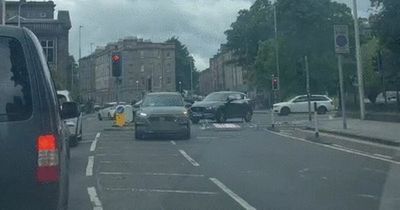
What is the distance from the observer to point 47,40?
69.2 m

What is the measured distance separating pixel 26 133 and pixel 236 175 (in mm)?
7325

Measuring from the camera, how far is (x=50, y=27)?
69188mm

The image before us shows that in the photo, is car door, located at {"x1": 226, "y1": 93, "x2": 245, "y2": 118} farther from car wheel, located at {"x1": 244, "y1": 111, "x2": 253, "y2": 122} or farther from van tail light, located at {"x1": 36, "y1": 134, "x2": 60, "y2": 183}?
van tail light, located at {"x1": 36, "y1": 134, "x2": 60, "y2": 183}

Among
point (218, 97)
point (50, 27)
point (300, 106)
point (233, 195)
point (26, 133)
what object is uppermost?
point (50, 27)

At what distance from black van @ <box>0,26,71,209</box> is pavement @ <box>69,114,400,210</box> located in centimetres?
372

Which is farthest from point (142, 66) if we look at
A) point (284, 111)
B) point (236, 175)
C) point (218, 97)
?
point (236, 175)

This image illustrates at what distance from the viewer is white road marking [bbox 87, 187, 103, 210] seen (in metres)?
8.62

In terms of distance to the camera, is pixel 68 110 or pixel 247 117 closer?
pixel 68 110

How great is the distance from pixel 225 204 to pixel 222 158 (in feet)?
19.8

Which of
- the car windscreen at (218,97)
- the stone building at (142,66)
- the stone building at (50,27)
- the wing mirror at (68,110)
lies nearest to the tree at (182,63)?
the stone building at (142,66)

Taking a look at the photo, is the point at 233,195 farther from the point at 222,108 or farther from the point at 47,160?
the point at 222,108

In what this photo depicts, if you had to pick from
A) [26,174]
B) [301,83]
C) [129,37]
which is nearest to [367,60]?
[301,83]

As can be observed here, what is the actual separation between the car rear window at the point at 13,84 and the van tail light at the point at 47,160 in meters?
0.24

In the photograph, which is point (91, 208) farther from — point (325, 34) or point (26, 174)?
point (325, 34)
